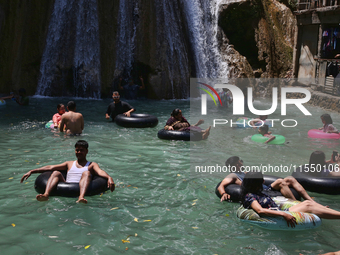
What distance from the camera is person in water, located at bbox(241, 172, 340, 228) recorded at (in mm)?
5521

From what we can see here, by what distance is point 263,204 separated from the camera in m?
5.65

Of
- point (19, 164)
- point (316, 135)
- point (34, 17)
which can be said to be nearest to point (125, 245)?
point (19, 164)

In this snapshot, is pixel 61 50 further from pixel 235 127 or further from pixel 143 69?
pixel 235 127

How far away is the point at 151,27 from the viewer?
2092 centimetres

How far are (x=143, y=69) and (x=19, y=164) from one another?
45.5 feet

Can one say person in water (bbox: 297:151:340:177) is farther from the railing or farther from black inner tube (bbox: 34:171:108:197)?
the railing

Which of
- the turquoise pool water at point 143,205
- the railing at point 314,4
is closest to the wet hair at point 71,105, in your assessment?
the turquoise pool water at point 143,205

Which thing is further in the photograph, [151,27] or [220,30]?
[220,30]

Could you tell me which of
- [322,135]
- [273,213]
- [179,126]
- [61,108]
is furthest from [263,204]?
[61,108]

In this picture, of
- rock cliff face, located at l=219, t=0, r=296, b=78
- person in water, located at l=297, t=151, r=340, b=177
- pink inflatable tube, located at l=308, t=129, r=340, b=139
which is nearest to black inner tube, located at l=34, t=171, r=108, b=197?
person in water, located at l=297, t=151, r=340, b=177

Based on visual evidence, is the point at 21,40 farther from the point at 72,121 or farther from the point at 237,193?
the point at 237,193

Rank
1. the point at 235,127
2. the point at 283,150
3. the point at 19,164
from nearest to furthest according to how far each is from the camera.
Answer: the point at 19,164 < the point at 283,150 < the point at 235,127

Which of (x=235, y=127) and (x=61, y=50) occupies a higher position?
(x=61, y=50)

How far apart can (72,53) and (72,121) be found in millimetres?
10672
